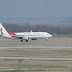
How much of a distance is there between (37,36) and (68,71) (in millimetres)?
70329

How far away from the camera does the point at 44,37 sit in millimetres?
93750

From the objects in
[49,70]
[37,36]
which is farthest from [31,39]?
[49,70]

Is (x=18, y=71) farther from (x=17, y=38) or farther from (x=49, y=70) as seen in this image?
(x=17, y=38)

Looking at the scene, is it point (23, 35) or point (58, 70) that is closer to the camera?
point (58, 70)

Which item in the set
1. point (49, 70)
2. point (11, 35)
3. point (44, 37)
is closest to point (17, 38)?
point (11, 35)

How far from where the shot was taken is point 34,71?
22.0m

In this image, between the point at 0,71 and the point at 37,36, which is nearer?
the point at 0,71

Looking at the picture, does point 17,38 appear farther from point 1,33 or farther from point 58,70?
point 58,70

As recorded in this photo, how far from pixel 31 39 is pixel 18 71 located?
239 ft

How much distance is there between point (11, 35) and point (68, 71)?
70.2 meters

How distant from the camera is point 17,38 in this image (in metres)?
92.6

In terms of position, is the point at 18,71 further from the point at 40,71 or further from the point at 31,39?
the point at 31,39

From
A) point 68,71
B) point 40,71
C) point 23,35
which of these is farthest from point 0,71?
point 23,35

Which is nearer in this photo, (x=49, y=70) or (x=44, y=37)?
(x=49, y=70)
